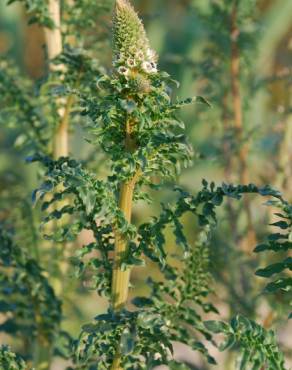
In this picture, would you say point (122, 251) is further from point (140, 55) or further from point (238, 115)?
point (238, 115)

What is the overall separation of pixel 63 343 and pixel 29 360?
19 cm

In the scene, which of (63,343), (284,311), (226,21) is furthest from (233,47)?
(63,343)

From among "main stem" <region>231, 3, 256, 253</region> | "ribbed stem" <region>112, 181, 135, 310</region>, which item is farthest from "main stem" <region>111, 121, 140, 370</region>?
"main stem" <region>231, 3, 256, 253</region>

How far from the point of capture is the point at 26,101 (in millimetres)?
2346

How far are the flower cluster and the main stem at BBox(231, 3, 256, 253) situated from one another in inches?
51.3

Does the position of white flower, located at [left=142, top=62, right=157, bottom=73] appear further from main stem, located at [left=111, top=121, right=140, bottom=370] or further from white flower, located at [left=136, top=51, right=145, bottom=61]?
main stem, located at [left=111, top=121, right=140, bottom=370]

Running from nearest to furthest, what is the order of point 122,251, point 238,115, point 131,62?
point 131,62 < point 122,251 < point 238,115

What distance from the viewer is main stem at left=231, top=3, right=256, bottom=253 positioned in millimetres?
2803

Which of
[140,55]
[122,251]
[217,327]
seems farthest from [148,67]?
[217,327]

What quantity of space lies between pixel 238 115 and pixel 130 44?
1.44 meters

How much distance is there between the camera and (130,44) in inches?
59.4

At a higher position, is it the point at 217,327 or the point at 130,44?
the point at 130,44

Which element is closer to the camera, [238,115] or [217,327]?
[217,327]

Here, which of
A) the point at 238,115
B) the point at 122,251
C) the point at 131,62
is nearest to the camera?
the point at 131,62
